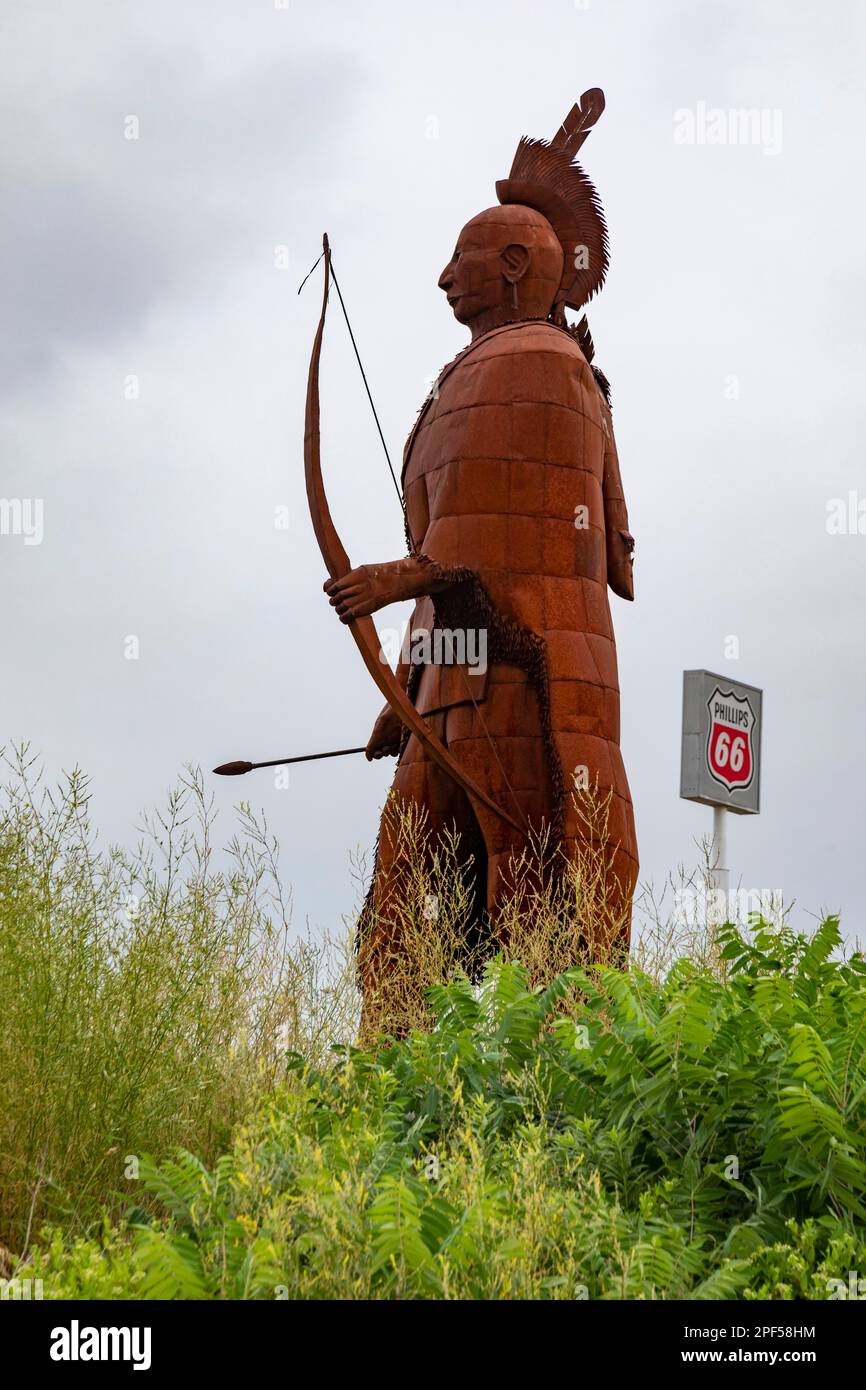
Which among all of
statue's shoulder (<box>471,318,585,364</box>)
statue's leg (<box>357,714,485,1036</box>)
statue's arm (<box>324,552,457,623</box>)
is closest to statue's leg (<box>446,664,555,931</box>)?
statue's leg (<box>357,714,485,1036</box>)

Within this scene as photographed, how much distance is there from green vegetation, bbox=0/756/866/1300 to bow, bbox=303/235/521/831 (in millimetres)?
2183

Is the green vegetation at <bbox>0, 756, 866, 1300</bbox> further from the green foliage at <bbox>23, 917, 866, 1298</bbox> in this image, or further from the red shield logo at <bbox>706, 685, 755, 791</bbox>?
the red shield logo at <bbox>706, 685, 755, 791</bbox>

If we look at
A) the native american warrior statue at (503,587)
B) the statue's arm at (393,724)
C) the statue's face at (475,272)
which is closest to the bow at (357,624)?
the native american warrior statue at (503,587)

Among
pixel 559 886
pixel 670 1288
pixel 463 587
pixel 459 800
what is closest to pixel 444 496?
pixel 463 587

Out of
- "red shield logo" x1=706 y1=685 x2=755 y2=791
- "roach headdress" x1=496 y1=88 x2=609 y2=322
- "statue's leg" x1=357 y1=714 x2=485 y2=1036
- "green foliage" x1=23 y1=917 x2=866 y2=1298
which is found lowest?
"green foliage" x1=23 y1=917 x2=866 y2=1298

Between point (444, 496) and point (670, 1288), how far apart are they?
5010 millimetres

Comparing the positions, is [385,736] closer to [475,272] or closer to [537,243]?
[475,272]

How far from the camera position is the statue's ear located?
27.7 feet

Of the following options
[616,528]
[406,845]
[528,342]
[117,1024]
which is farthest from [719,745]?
[117,1024]

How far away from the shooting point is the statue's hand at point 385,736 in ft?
28.2

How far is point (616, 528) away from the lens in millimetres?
8594

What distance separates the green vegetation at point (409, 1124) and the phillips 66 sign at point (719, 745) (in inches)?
268

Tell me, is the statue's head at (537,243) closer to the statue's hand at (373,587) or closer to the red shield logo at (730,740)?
the statue's hand at (373,587)
